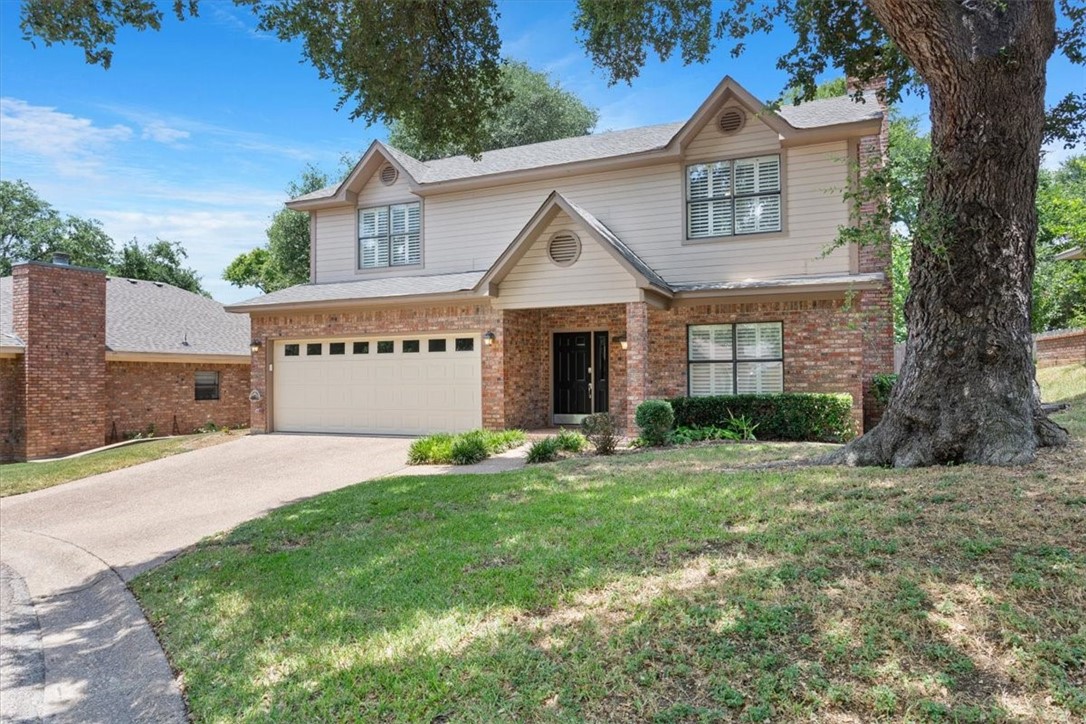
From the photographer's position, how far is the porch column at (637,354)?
1293 centimetres

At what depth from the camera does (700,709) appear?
2869 mm

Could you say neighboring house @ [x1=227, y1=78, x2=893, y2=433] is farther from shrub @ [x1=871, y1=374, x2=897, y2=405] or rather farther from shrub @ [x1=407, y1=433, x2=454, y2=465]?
shrub @ [x1=407, y1=433, x2=454, y2=465]

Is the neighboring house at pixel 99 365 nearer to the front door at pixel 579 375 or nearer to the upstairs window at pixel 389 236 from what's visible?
the upstairs window at pixel 389 236

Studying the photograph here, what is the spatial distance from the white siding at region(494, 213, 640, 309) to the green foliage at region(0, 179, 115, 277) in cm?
3441

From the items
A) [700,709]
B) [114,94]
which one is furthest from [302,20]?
[114,94]

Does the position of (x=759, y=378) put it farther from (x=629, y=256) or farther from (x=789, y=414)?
(x=629, y=256)

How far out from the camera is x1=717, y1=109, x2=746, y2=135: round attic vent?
13867 millimetres

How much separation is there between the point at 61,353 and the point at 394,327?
29.4ft

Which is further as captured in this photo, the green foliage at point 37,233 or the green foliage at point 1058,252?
the green foliage at point 37,233

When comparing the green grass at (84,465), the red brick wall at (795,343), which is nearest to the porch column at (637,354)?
the red brick wall at (795,343)

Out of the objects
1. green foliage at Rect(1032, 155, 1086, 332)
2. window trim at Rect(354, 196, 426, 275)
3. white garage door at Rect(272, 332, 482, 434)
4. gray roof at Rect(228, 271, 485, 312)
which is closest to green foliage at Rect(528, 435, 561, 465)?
white garage door at Rect(272, 332, 482, 434)

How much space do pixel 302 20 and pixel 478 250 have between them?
7.83 m

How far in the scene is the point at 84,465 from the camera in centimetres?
1364

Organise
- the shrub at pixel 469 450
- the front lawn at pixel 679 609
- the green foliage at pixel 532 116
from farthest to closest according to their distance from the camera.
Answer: the green foliage at pixel 532 116 < the shrub at pixel 469 450 < the front lawn at pixel 679 609
